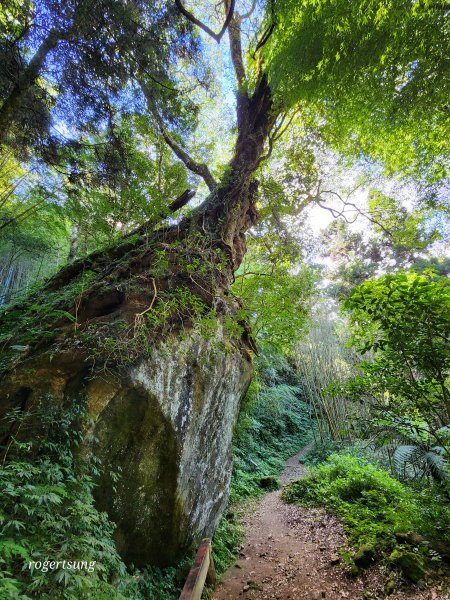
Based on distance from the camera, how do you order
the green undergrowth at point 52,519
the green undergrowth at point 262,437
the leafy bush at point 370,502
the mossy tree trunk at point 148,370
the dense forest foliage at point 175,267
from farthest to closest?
the green undergrowth at point 262,437
the leafy bush at point 370,502
the mossy tree trunk at point 148,370
the dense forest foliage at point 175,267
the green undergrowth at point 52,519

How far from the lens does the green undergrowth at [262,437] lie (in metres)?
4.76

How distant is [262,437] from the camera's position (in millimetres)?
10859

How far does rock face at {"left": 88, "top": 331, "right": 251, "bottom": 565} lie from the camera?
99.0 inches

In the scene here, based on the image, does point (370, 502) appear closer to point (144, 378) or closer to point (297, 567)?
point (297, 567)

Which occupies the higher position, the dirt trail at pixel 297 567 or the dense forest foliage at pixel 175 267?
the dense forest foliage at pixel 175 267

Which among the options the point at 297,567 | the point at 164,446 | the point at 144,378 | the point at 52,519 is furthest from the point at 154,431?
the point at 297,567

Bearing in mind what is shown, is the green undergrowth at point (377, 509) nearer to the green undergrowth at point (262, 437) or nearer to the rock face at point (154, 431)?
the green undergrowth at point (262, 437)

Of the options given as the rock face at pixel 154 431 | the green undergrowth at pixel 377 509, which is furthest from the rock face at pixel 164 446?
the green undergrowth at pixel 377 509

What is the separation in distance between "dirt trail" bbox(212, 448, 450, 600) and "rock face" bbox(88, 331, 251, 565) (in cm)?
79

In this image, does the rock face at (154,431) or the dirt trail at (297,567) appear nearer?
the rock face at (154,431)

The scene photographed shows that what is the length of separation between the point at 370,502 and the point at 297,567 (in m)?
1.82

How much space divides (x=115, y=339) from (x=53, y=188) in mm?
3193

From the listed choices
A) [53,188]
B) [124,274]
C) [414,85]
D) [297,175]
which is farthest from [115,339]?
[297,175]

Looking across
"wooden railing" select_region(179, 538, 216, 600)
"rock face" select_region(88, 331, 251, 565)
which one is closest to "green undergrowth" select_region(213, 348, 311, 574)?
"rock face" select_region(88, 331, 251, 565)
